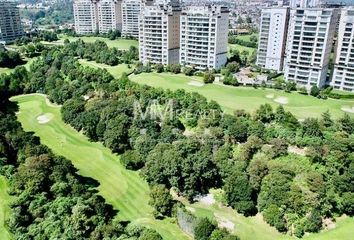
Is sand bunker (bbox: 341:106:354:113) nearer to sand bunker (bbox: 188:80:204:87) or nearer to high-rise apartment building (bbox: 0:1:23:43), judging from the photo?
sand bunker (bbox: 188:80:204:87)

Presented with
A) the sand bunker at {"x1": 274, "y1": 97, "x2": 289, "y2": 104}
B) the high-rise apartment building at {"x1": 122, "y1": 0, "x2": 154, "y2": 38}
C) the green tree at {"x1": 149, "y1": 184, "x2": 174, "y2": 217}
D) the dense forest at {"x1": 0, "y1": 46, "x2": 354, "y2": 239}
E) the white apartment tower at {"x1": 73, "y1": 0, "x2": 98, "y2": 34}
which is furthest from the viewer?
the white apartment tower at {"x1": 73, "y1": 0, "x2": 98, "y2": 34}

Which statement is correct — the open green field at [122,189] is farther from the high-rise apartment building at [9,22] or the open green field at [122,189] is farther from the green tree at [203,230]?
the high-rise apartment building at [9,22]

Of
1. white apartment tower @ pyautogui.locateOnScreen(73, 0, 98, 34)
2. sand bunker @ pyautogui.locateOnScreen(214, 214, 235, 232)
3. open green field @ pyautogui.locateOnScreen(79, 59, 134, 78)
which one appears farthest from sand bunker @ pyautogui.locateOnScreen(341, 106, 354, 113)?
white apartment tower @ pyautogui.locateOnScreen(73, 0, 98, 34)

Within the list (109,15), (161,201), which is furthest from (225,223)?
(109,15)

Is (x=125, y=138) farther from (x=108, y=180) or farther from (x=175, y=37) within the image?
(x=175, y=37)

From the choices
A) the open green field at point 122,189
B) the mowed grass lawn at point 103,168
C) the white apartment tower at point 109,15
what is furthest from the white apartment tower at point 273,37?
the white apartment tower at point 109,15

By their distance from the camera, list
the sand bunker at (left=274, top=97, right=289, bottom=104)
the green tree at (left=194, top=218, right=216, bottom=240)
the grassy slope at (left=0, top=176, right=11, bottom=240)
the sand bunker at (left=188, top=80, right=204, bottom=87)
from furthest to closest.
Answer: the sand bunker at (left=188, top=80, right=204, bottom=87)
the sand bunker at (left=274, top=97, right=289, bottom=104)
the green tree at (left=194, top=218, right=216, bottom=240)
the grassy slope at (left=0, top=176, right=11, bottom=240)

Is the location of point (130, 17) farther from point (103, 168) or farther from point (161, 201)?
point (161, 201)
